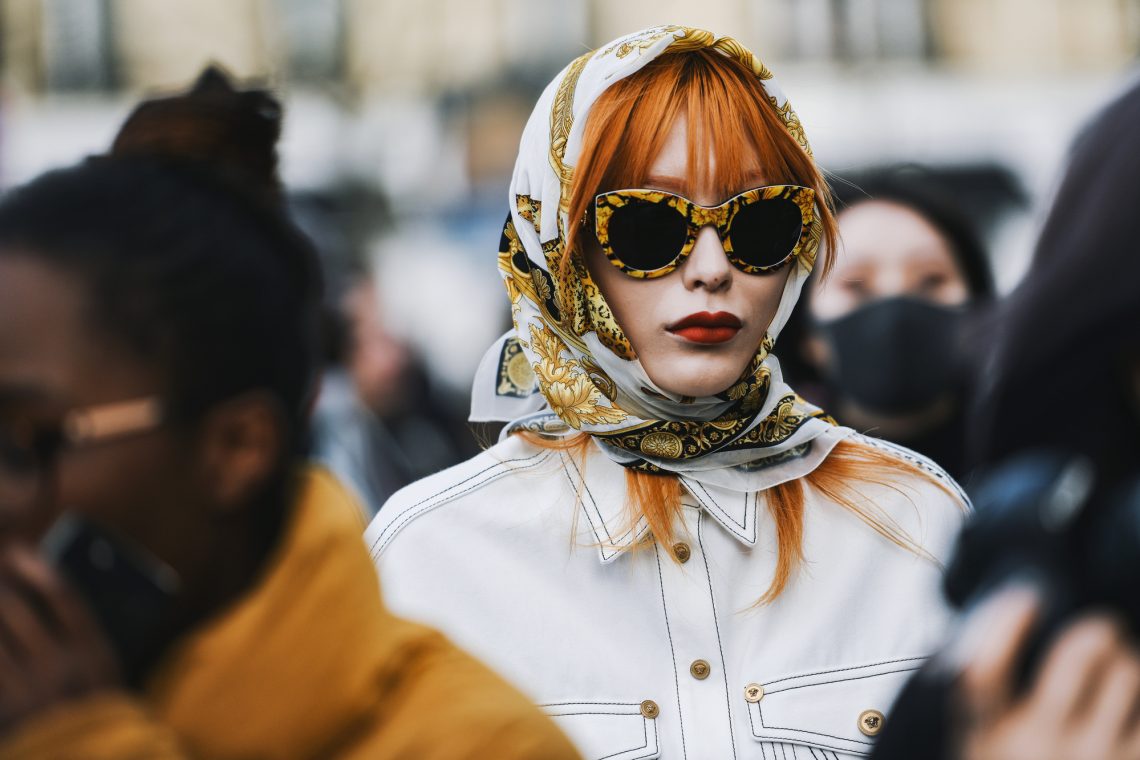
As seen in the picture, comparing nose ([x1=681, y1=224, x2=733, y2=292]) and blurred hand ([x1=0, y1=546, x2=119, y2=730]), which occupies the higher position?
nose ([x1=681, y1=224, x2=733, y2=292])

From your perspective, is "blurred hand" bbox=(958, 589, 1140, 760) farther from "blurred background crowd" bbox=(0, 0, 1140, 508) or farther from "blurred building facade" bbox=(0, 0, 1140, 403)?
"blurred building facade" bbox=(0, 0, 1140, 403)

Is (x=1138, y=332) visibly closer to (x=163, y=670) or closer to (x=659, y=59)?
(x=163, y=670)

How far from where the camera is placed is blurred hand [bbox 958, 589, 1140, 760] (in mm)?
1382

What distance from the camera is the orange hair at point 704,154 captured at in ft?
9.21

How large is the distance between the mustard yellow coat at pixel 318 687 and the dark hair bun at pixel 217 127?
Answer: 69 cm

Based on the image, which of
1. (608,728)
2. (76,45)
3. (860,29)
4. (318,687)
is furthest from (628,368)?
(76,45)

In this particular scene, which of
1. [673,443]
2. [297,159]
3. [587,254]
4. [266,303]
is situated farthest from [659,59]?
[297,159]

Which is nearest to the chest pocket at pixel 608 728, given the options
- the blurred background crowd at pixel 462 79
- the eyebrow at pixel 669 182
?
the eyebrow at pixel 669 182

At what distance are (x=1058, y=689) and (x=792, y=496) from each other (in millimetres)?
1513

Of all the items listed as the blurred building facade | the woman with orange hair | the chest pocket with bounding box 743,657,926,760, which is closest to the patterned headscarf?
the woman with orange hair

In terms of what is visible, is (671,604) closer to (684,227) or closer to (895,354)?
(684,227)

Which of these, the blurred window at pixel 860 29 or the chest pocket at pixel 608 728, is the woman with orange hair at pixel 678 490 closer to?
the chest pocket at pixel 608 728

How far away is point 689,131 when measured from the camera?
2812mm

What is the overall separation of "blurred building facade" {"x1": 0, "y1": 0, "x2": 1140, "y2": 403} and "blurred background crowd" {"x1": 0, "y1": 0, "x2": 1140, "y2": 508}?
3cm
